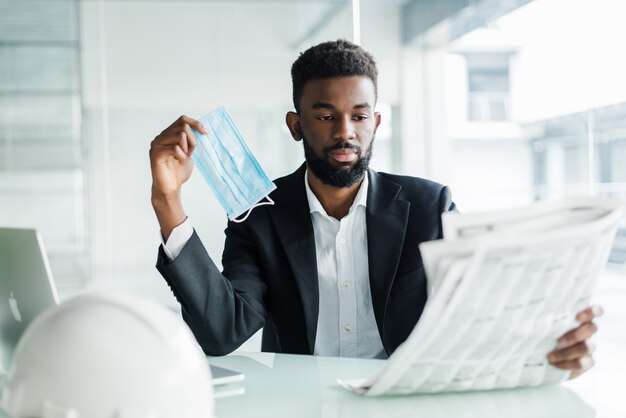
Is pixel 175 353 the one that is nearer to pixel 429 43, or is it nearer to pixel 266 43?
pixel 266 43

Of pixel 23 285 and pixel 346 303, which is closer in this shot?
pixel 23 285

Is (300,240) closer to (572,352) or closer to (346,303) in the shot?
(346,303)

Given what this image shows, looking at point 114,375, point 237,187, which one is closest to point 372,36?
point 237,187

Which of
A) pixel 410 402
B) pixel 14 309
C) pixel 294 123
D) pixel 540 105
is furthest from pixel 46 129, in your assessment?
pixel 410 402

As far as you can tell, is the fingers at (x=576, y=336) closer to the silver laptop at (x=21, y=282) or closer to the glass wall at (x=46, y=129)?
the silver laptop at (x=21, y=282)

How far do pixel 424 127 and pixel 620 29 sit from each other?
1.16 metres

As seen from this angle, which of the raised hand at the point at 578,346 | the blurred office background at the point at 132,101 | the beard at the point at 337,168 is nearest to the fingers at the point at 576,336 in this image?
the raised hand at the point at 578,346

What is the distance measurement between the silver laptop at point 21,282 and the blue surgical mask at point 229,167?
0.52m

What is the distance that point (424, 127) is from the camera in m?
3.95

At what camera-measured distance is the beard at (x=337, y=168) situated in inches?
65.8

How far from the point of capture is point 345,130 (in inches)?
65.1

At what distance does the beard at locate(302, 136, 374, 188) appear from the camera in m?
1.67

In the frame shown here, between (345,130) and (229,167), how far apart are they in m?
0.30

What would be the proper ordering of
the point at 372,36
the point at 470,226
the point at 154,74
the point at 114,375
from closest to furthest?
the point at 114,375
the point at 470,226
the point at 154,74
the point at 372,36
